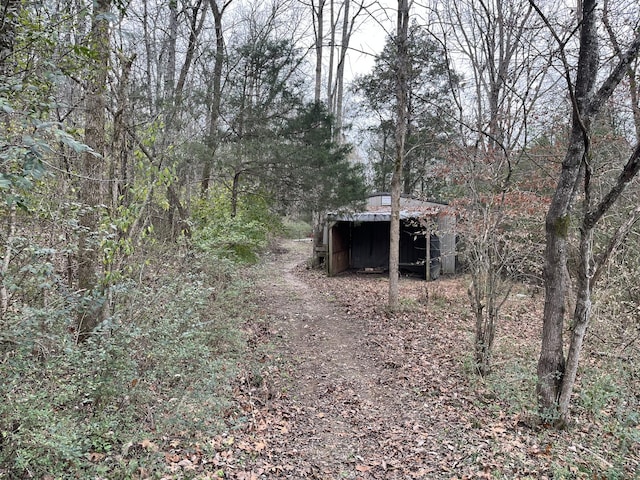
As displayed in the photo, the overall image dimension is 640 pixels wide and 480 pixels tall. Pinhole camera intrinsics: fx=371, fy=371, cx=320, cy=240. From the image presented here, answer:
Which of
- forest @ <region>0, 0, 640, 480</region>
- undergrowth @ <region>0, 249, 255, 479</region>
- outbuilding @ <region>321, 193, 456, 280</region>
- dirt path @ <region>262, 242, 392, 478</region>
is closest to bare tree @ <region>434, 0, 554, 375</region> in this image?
forest @ <region>0, 0, 640, 480</region>

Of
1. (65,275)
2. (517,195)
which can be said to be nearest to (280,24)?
(517,195)

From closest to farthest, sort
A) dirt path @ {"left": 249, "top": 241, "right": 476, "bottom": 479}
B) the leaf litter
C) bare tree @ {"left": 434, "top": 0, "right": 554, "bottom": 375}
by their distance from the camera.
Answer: the leaf litter < dirt path @ {"left": 249, "top": 241, "right": 476, "bottom": 479} < bare tree @ {"left": 434, "top": 0, "right": 554, "bottom": 375}

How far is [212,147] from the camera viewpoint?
8.40 meters

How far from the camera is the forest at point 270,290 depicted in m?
2.82

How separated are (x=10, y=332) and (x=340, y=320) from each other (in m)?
6.37

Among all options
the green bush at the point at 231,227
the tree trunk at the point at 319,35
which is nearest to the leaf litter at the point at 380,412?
the green bush at the point at 231,227

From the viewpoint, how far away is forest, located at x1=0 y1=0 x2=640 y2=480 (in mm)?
2824

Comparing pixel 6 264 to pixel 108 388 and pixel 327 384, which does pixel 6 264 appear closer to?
pixel 108 388

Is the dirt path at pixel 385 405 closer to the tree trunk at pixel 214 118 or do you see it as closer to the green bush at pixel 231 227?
the green bush at pixel 231 227

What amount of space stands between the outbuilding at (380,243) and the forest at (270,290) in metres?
2.84

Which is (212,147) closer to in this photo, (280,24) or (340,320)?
(340,320)

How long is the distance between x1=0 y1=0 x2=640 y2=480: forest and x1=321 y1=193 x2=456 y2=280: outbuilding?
→ 2843 millimetres

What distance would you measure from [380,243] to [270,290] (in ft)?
19.9

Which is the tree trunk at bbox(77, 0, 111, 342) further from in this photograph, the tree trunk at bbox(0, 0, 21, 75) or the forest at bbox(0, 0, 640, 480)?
the tree trunk at bbox(0, 0, 21, 75)
